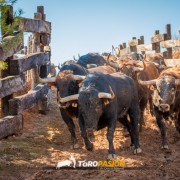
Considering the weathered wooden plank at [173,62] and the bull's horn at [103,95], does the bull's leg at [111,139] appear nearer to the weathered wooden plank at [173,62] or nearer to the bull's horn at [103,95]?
the bull's horn at [103,95]

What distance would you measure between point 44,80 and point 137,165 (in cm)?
313

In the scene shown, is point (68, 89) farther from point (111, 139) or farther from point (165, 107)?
point (165, 107)

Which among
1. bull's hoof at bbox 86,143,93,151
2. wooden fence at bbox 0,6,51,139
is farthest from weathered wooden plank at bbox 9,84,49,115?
bull's hoof at bbox 86,143,93,151

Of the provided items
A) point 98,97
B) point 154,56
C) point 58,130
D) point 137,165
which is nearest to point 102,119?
point 98,97

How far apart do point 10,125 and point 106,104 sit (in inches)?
88.6

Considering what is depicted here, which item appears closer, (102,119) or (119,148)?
(102,119)

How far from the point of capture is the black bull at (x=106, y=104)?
6.69 meters

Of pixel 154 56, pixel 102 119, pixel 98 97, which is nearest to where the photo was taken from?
pixel 98 97

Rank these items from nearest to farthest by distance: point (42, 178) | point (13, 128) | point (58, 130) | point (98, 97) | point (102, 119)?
point (42, 178)
point (98, 97)
point (102, 119)
point (13, 128)
point (58, 130)

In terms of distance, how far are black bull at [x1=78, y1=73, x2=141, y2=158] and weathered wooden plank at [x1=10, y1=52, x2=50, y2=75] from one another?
1.99m

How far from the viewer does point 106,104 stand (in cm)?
697

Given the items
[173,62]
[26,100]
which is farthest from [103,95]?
[173,62]

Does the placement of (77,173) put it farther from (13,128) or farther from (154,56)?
(154,56)

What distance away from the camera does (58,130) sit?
9602 mm
